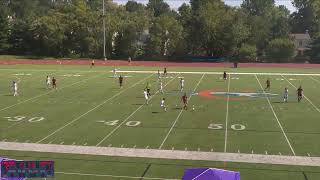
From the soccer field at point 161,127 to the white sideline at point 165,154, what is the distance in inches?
3.5

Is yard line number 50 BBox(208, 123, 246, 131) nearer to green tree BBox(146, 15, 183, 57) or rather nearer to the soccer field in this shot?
the soccer field

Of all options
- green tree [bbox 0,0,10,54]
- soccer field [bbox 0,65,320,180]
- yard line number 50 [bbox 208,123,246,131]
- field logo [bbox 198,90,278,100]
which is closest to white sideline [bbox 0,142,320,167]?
soccer field [bbox 0,65,320,180]

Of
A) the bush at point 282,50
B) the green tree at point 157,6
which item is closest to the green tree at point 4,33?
the bush at point 282,50

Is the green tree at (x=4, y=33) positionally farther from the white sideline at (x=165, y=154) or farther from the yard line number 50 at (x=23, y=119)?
the white sideline at (x=165, y=154)

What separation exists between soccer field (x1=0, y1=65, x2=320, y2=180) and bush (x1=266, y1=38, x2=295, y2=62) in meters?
44.7

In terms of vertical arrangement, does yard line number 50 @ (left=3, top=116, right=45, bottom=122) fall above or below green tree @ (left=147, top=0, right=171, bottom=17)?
below

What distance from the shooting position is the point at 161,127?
25344mm

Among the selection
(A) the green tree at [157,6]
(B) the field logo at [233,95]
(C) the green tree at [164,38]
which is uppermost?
(A) the green tree at [157,6]

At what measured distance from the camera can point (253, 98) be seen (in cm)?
3594

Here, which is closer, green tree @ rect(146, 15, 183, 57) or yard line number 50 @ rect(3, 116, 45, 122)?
yard line number 50 @ rect(3, 116, 45, 122)

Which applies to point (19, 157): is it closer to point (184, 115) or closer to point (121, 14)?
point (184, 115)

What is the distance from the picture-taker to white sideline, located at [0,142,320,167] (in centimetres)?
1898

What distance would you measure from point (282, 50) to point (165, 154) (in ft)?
234

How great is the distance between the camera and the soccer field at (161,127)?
1822cm
